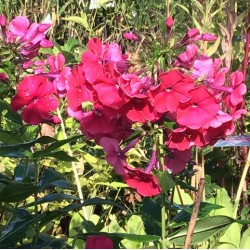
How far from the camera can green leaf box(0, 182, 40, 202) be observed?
43.6 inches

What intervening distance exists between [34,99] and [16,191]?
6.8 inches

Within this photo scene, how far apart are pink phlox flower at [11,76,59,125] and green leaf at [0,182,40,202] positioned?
0.38ft

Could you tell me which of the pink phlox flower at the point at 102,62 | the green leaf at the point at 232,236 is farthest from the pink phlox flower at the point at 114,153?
the green leaf at the point at 232,236

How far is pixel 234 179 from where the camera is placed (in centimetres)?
238

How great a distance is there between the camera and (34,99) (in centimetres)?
117

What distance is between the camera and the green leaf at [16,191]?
3.63 feet

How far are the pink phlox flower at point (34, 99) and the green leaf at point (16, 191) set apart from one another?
0.12 m

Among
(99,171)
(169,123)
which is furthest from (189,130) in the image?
(99,171)

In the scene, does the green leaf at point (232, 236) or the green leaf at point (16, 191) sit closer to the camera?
the green leaf at point (16, 191)

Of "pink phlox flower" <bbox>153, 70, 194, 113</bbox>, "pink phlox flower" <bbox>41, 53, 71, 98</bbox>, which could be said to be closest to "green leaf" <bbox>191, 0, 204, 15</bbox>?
"pink phlox flower" <bbox>41, 53, 71, 98</bbox>

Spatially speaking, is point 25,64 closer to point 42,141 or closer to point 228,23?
point 42,141

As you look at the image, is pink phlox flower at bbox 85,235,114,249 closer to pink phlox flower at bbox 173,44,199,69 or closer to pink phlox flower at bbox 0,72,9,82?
pink phlox flower at bbox 173,44,199,69

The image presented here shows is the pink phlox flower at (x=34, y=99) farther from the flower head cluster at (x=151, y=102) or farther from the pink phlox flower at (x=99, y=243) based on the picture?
the pink phlox flower at (x=99, y=243)

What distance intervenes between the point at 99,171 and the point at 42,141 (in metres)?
1.15
